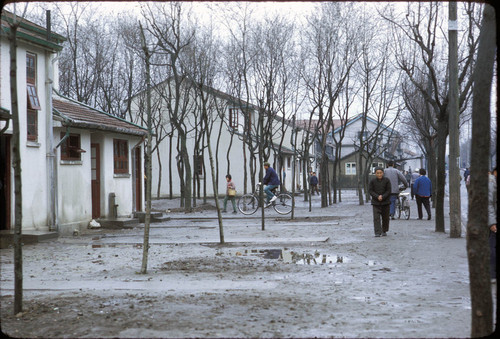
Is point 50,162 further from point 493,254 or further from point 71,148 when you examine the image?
point 493,254

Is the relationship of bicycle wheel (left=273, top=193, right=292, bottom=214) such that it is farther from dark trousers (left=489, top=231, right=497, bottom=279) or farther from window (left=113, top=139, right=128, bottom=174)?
dark trousers (left=489, top=231, right=497, bottom=279)

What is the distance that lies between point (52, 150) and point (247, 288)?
10120mm

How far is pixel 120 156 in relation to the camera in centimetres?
2283

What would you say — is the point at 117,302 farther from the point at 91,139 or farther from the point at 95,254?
the point at 91,139

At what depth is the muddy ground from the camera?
6.38m

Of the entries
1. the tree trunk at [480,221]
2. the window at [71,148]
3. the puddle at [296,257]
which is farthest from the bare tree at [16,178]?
the window at [71,148]

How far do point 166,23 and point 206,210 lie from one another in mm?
9015

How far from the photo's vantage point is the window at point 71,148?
18.7m

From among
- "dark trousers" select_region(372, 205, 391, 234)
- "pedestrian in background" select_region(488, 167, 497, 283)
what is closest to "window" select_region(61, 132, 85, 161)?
"dark trousers" select_region(372, 205, 391, 234)

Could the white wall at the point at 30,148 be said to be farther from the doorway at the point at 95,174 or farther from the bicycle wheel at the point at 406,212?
the bicycle wheel at the point at 406,212

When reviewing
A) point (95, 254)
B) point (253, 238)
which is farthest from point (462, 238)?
point (95, 254)

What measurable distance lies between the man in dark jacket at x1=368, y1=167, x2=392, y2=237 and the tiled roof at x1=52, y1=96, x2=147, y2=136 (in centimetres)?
829

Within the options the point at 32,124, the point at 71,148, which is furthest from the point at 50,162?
the point at 71,148

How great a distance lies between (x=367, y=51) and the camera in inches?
1266
